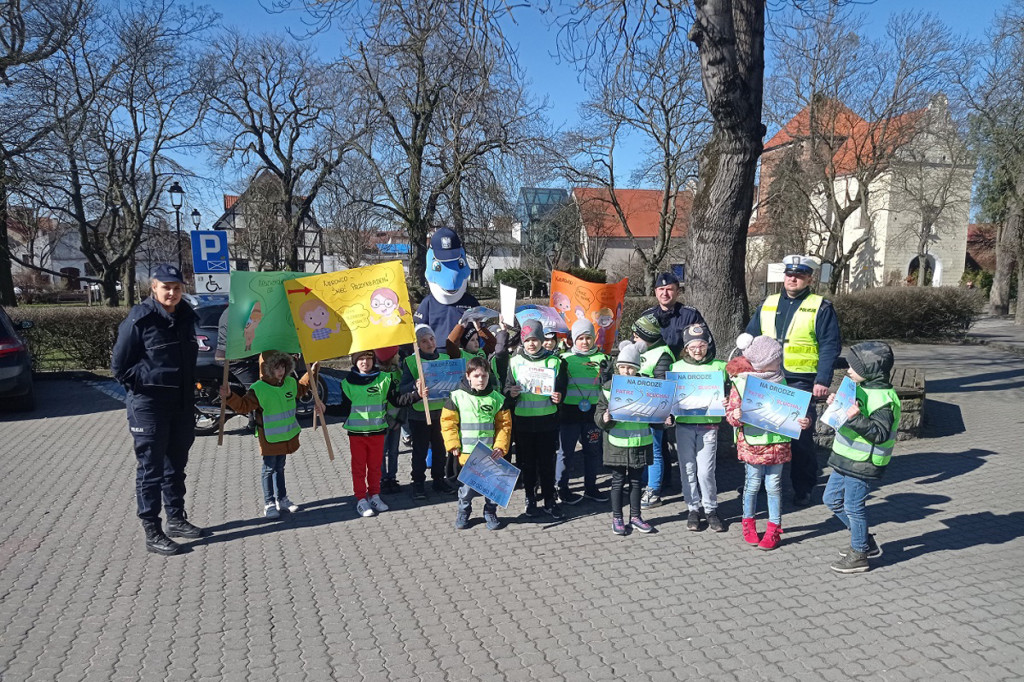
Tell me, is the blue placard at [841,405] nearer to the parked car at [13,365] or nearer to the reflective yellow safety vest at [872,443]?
the reflective yellow safety vest at [872,443]

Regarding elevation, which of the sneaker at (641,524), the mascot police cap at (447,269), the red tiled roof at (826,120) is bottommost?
the sneaker at (641,524)

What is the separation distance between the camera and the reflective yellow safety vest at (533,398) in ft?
17.3

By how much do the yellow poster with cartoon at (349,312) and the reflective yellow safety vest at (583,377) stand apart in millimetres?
1329

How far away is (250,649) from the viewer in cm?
360

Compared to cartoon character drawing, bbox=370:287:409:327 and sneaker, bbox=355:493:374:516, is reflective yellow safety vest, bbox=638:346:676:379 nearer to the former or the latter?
cartoon character drawing, bbox=370:287:409:327

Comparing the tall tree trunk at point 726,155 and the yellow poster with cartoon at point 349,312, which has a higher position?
the tall tree trunk at point 726,155

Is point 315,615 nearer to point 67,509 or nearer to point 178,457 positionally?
point 178,457

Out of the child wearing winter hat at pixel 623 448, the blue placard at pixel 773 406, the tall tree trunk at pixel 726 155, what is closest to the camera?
the blue placard at pixel 773 406

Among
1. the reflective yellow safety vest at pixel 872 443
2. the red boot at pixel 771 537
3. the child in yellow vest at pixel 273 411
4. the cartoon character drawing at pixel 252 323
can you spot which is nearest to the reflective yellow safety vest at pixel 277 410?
the child in yellow vest at pixel 273 411

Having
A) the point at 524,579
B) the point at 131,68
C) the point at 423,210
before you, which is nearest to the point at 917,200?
the point at 423,210

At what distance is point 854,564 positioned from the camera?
14.4 feet

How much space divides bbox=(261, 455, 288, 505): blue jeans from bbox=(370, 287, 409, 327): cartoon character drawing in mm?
1398

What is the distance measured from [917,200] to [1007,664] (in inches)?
1466

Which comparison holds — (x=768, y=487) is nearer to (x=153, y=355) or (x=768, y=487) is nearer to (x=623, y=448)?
(x=623, y=448)
